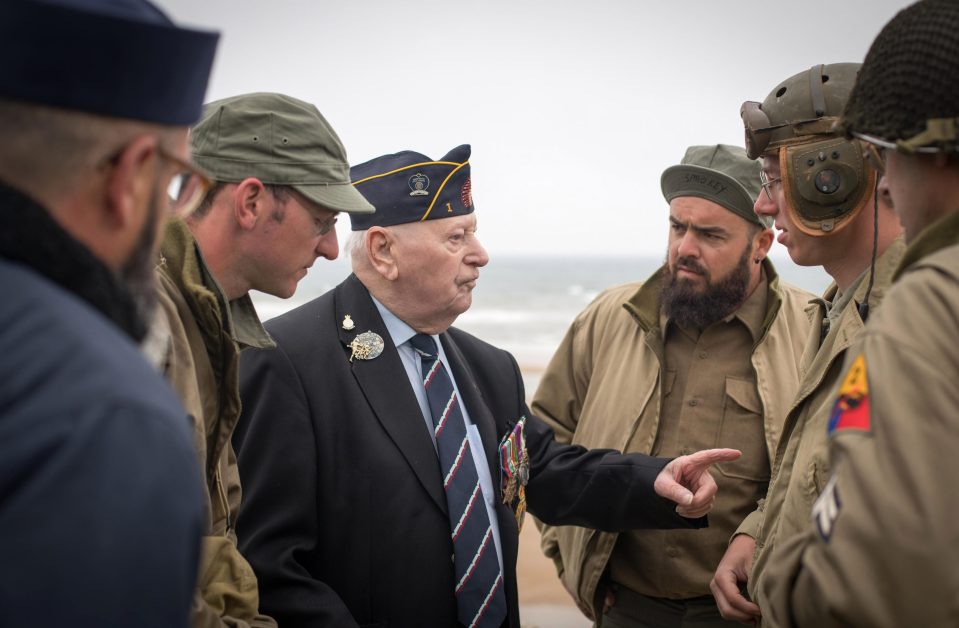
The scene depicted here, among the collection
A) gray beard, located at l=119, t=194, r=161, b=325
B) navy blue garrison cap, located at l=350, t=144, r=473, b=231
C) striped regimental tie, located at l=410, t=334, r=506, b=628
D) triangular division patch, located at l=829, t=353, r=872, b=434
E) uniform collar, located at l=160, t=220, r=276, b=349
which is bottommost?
striped regimental tie, located at l=410, t=334, r=506, b=628

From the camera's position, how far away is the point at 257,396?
9.95ft

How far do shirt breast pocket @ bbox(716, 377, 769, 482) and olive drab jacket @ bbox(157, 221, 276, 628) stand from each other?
2134mm

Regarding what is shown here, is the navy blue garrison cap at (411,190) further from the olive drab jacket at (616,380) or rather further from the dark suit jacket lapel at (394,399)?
the olive drab jacket at (616,380)

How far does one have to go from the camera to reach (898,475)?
1479 millimetres

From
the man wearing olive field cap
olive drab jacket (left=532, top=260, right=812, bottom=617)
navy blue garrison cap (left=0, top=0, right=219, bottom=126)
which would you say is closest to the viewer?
navy blue garrison cap (left=0, top=0, right=219, bottom=126)

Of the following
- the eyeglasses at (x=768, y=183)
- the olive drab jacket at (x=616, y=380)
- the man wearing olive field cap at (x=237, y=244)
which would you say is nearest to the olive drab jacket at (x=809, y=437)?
the eyeglasses at (x=768, y=183)

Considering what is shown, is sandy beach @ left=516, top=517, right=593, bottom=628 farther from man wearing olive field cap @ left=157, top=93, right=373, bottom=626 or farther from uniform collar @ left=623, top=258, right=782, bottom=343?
man wearing olive field cap @ left=157, top=93, right=373, bottom=626

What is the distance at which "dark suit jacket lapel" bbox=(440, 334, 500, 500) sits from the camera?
133 inches

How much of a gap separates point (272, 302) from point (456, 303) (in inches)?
1323

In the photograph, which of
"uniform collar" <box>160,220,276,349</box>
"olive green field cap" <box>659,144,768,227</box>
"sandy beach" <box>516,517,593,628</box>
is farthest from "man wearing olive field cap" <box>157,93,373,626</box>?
"sandy beach" <box>516,517,593,628</box>

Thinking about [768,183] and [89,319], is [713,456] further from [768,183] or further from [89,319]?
[89,319]

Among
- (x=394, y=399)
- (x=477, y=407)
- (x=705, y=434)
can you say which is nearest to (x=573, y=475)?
(x=477, y=407)

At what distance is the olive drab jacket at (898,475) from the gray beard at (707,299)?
2.32 meters

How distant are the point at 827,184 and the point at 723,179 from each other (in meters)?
1.10
